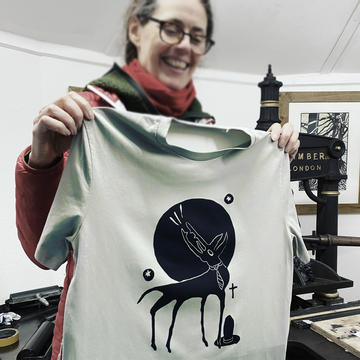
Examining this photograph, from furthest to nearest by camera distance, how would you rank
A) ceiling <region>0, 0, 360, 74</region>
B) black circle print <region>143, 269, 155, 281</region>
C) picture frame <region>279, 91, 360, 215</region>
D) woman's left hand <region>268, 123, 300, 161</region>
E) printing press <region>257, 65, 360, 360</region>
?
picture frame <region>279, 91, 360, 215</region> < printing press <region>257, 65, 360, 360</region> < ceiling <region>0, 0, 360, 74</region> < woman's left hand <region>268, 123, 300, 161</region> < black circle print <region>143, 269, 155, 281</region>

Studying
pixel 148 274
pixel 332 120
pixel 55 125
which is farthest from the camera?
pixel 332 120

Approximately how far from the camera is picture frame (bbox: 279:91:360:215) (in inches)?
87.3

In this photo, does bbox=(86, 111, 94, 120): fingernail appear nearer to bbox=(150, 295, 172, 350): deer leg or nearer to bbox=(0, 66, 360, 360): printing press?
bbox=(150, 295, 172, 350): deer leg

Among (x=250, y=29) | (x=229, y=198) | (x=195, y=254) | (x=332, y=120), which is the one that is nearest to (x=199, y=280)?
(x=195, y=254)

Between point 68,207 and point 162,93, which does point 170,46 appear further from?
point 68,207

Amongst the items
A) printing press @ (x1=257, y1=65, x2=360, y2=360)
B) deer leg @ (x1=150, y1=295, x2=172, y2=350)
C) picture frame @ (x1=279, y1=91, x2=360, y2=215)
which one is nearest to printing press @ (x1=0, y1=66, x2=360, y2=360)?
printing press @ (x1=257, y1=65, x2=360, y2=360)

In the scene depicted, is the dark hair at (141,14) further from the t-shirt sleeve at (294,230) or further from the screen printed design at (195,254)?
the t-shirt sleeve at (294,230)

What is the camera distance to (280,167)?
0.87 m

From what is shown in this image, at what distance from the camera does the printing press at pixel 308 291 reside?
122 centimetres

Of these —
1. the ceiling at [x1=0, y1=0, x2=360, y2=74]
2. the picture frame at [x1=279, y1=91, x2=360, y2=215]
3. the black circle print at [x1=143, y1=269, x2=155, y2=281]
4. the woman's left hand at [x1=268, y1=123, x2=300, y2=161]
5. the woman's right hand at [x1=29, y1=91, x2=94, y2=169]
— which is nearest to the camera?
the woman's right hand at [x1=29, y1=91, x2=94, y2=169]

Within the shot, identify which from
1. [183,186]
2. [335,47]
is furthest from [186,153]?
[335,47]

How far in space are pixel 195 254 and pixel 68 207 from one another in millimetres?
288

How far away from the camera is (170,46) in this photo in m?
0.60

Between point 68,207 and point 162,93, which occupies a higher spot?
point 162,93
